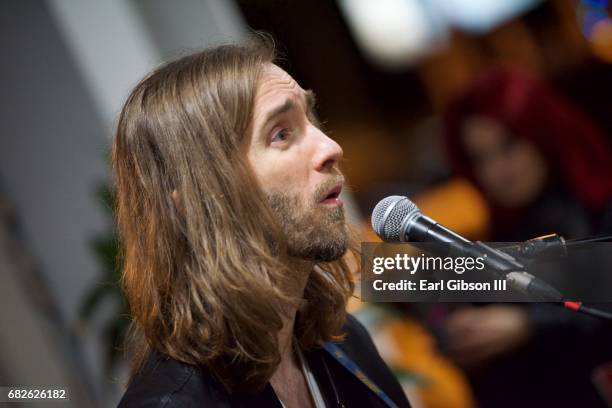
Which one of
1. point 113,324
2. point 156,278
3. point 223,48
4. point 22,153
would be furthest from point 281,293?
point 22,153

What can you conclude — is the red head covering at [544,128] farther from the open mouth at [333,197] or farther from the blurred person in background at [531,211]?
the open mouth at [333,197]

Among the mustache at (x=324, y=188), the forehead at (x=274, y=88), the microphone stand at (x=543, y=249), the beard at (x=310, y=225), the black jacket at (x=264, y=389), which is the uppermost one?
the forehead at (x=274, y=88)

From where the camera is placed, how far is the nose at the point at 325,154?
1428 mm

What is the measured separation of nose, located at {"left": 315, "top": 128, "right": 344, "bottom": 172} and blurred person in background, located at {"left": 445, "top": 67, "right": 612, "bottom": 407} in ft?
3.40

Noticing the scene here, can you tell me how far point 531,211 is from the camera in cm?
227

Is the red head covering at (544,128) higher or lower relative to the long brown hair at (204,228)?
lower

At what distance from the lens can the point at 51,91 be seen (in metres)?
3.44

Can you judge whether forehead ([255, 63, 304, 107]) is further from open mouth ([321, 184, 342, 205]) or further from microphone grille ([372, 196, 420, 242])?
microphone grille ([372, 196, 420, 242])

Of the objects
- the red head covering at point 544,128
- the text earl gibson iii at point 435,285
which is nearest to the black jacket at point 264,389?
the text earl gibson iii at point 435,285

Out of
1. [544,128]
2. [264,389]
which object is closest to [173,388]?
[264,389]

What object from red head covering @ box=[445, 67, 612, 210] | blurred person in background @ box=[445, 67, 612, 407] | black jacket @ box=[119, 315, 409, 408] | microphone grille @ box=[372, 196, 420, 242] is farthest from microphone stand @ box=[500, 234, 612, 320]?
red head covering @ box=[445, 67, 612, 210]

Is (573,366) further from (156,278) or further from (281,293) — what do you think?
(156,278)

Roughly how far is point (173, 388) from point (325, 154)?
0.57 metres

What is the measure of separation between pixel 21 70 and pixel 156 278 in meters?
2.33
